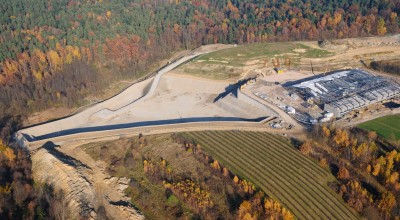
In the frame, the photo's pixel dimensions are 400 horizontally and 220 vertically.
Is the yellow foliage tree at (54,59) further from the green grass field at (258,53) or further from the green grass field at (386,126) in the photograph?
the green grass field at (386,126)

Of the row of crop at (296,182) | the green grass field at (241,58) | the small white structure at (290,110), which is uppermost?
the green grass field at (241,58)

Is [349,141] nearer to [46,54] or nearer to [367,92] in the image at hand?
[367,92]

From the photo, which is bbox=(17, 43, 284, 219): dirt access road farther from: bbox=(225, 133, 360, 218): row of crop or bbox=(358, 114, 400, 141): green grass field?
bbox=(358, 114, 400, 141): green grass field

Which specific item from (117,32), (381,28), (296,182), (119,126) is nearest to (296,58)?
(381,28)

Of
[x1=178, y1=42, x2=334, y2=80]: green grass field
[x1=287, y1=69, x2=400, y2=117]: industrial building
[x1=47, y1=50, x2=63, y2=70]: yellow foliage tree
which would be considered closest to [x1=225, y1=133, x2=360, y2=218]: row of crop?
[x1=287, y1=69, x2=400, y2=117]: industrial building

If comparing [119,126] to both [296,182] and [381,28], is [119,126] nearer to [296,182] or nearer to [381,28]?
[296,182]

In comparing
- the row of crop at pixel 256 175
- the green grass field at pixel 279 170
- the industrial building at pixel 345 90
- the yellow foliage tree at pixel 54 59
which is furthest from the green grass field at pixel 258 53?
the row of crop at pixel 256 175
